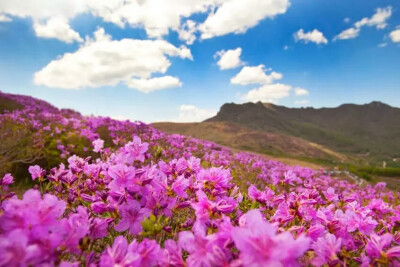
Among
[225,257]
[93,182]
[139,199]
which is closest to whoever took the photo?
[225,257]

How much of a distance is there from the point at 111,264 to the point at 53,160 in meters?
8.71

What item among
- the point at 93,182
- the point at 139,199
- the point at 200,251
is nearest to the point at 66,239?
the point at 139,199

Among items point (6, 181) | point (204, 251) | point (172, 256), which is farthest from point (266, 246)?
point (6, 181)

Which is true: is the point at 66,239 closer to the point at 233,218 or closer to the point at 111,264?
the point at 111,264

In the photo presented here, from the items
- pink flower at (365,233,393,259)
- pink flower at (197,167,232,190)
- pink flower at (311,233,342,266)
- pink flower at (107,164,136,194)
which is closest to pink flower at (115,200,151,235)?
pink flower at (107,164,136,194)

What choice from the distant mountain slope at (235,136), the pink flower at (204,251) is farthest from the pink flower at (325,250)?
the distant mountain slope at (235,136)

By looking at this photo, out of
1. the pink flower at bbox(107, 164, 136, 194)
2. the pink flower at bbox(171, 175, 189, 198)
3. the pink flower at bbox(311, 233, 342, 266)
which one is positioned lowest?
the pink flower at bbox(311, 233, 342, 266)

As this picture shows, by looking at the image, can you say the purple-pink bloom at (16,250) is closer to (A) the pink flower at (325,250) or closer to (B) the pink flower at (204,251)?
(B) the pink flower at (204,251)

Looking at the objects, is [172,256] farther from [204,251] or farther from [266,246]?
[266,246]

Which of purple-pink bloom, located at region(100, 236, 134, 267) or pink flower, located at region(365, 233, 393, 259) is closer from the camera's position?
purple-pink bloom, located at region(100, 236, 134, 267)

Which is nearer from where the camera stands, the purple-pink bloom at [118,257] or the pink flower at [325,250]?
the purple-pink bloom at [118,257]

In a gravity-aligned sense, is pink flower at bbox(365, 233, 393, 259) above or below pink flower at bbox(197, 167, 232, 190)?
below

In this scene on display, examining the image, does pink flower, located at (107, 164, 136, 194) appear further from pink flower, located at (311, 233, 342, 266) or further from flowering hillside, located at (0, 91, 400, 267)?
pink flower, located at (311, 233, 342, 266)

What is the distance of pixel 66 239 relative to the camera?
1396 millimetres
